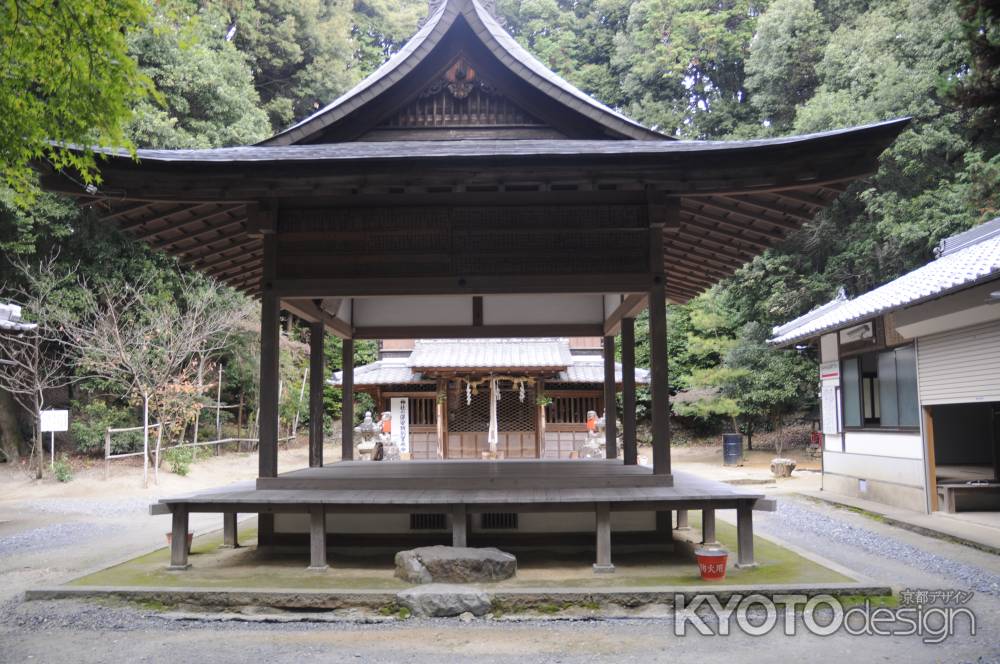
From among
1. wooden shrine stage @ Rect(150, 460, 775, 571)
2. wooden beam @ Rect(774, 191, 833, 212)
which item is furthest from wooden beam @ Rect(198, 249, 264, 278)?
wooden beam @ Rect(774, 191, 833, 212)

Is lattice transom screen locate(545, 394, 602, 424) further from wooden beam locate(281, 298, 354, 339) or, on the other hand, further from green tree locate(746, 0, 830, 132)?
green tree locate(746, 0, 830, 132)

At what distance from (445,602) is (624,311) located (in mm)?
5257

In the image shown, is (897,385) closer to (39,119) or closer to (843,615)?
(843,615)

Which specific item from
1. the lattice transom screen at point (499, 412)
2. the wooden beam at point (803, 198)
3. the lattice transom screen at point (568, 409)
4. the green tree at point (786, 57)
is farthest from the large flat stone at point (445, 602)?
the green tree at point (786, 57)

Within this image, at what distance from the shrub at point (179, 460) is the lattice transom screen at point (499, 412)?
7.71 meters

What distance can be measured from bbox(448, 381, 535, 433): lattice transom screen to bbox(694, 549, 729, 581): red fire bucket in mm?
16180

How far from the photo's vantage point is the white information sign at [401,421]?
2248 cm

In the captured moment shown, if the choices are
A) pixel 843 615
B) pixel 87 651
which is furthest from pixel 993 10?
pixel 87 651

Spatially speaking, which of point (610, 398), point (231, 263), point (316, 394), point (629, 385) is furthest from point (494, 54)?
point (610, 398)

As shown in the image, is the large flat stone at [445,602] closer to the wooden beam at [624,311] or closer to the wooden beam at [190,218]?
the wooden beam at [624,311]

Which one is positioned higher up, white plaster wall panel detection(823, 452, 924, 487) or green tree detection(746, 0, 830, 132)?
green tree detection(746, 0, 830, 132)

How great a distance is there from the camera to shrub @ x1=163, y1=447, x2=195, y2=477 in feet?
68.7

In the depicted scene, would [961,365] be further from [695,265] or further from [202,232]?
[202,232]

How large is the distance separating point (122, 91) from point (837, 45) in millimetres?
26891
